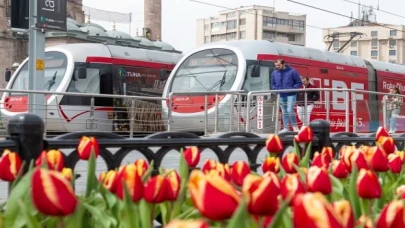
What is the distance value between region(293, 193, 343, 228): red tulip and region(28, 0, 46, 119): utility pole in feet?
37.5

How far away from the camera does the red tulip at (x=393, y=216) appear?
1.03 m

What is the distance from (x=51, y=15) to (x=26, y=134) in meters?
10.5

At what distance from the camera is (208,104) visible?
15977mm

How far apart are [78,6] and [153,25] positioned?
→ 7.50 metres

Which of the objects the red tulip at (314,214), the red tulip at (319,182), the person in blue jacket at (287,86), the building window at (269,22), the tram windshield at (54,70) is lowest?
the red tulip at (319,182)

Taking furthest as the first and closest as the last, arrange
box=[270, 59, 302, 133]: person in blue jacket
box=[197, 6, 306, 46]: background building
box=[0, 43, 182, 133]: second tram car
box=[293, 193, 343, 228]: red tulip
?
1. box=[197, 6, 306, 46]: background building
2. box=[0, 43, 182, 133]: second tram car
3. box=[270, 59, 302, 133]: person in blue jacket
4. box=[293, 193, 343, 228]: red tulip

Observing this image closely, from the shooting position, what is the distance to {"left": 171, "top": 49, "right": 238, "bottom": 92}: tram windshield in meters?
16.3

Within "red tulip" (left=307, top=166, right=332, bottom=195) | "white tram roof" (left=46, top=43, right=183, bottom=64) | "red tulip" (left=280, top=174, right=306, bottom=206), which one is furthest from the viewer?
"white tram roof" (left=46, top=43, right=183, bottom=64)

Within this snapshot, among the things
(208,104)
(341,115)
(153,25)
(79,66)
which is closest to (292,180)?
(341,115)

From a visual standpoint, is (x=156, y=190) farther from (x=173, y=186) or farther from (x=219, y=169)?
(x=219, y=169)

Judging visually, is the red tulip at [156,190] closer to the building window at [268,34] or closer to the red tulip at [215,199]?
the red tulip at [215,199]

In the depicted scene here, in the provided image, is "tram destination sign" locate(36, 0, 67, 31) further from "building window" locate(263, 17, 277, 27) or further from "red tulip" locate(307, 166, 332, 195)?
"building window" locate(263, 17, 277, 27)

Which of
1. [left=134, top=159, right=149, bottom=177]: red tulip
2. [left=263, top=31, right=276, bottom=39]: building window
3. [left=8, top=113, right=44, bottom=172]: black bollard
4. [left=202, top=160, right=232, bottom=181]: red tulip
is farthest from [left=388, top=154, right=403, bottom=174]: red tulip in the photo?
[left=263, top=31, right=276, bottom=39]: building window

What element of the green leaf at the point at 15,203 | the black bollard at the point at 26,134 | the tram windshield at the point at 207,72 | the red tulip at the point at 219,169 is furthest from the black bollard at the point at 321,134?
the tram windshield at the point at 207,72
